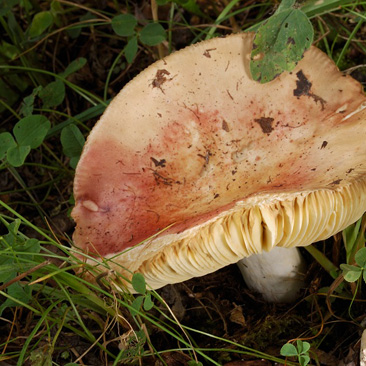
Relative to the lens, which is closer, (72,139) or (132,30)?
(72,139)

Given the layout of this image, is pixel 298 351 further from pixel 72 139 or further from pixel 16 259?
pixel 72 139

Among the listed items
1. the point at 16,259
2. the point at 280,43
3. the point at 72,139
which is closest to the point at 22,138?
the point at 72,139

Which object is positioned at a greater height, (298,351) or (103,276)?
(103,276)

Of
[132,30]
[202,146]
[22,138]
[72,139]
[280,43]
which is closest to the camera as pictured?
Answer: [280,43]

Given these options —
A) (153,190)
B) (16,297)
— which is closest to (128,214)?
(153,190)

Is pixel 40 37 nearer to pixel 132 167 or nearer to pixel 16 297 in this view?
pixel 132 167

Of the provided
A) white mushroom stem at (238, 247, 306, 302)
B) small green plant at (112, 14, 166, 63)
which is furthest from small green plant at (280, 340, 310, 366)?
small green plant at (112, 14, 166, 63)

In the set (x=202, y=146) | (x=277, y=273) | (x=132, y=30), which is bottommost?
(x=277, y=273)

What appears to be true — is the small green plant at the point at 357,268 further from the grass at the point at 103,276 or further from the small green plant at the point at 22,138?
the small green plant at the point at 22,138
